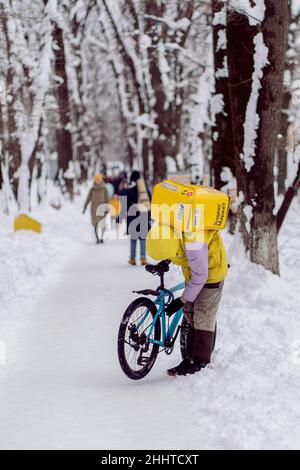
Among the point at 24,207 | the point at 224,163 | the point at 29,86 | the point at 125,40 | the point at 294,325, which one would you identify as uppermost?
the point at 125,40

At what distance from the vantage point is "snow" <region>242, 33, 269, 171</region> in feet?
26.1

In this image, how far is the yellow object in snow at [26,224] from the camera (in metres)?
15.4

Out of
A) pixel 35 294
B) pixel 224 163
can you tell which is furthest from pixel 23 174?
pixel 35 294

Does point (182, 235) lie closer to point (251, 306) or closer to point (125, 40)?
point (251, 306)

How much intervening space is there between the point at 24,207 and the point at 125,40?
7844mm

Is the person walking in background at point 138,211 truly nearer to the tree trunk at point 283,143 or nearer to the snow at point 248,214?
the tree trunk at point 283,143

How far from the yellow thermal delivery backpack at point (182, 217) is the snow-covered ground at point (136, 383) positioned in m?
1.25

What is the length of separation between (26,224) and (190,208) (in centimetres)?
1141

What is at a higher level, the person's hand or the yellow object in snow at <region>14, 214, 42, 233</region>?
the person's hand

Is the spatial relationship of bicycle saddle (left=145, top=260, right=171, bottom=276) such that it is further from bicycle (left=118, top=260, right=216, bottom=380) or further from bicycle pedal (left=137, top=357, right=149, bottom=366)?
bicycle pedal (left=137, top=357, right=149, bottom=366)

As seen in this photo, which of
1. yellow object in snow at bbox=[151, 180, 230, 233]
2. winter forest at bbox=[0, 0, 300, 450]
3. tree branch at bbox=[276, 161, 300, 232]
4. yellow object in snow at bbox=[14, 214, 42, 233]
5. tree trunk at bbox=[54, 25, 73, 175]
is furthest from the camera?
tree trunk at bbox=[54, 25, 73, 175]

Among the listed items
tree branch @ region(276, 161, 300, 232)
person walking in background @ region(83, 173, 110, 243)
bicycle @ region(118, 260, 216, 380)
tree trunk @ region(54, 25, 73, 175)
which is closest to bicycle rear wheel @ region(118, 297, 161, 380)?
bicycle @ region(118, 260, 216, 380)

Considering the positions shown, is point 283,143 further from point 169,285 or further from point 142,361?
point 142,361

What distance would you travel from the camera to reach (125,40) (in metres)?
22.0
